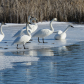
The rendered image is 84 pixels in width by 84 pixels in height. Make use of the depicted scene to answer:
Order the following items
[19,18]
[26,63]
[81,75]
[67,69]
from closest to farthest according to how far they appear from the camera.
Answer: [81,75]
[67,69]
[26,63]
[19,18]

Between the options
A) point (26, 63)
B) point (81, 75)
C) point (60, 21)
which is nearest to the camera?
point (81, 75)

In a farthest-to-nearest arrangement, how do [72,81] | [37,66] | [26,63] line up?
1. [26,63]
2. [37,66]
3. [72,81]

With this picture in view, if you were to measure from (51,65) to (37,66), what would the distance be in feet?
1.19

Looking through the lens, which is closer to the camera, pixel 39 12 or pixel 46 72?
pixel 46 72

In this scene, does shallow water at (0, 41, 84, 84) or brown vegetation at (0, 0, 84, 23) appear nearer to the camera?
Result: shallow water at (0, 41, 84, 84)

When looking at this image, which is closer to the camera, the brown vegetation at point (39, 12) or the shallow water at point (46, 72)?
the shallow water at point (46, 72)

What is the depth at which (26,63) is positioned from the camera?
6.98 m

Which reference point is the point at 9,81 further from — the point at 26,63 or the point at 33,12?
the point at 33,12

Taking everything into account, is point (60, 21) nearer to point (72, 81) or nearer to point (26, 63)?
point (26, 63)

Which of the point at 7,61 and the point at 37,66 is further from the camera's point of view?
the point at 7,61

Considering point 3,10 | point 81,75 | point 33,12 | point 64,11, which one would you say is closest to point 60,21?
point 64,11

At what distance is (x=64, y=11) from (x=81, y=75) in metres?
21.4

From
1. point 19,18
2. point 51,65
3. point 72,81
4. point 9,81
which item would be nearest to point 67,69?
point 51,65

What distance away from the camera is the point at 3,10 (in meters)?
25.3
